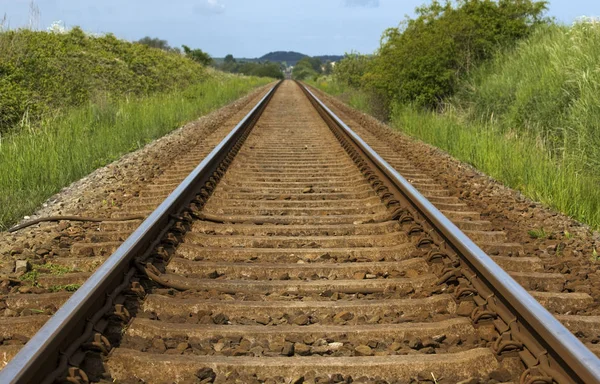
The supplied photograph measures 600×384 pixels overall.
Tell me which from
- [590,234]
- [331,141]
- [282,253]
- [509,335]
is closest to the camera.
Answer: [509,335]

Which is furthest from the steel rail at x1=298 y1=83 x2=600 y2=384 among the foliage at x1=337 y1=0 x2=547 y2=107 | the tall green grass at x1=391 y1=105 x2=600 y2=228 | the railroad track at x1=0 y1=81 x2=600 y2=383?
the foliage at x1=337 y1=0 x2=547 y2=107

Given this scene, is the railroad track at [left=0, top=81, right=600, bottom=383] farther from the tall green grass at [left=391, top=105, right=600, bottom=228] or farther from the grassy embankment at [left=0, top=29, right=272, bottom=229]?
the grassy embankment at [left=0, top=29, right=272, bottom=229]

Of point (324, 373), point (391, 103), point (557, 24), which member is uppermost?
point (557, 24)

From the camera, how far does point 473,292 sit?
10.7 feet

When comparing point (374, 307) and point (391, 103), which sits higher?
point (391, 103)

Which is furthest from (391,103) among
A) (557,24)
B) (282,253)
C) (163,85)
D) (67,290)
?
(67,290)

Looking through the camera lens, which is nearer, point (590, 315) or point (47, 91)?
point (590, 315)

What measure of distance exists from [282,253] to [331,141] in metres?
6.11

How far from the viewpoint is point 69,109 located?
1185 centimetres

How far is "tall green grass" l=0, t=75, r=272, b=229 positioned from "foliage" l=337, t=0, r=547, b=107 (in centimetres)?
568

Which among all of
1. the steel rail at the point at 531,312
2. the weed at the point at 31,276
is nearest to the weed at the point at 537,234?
the steel rail at the point at 531,312

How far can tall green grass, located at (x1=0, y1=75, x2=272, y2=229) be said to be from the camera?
6.26m

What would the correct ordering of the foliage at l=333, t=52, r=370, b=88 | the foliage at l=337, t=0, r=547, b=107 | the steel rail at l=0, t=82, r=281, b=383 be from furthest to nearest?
the foliage at l=333, t=52, r=370, b=88 < the foliage at l=337, t=0, r=547, b=107 < the steel rail at l=0, t=82, r=281, b=383

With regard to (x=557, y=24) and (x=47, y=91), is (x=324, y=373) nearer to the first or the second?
(x=47, y=91)
